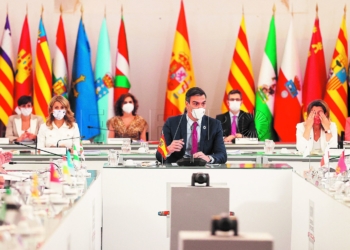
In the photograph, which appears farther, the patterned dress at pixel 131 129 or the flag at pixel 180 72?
the flag at pixel 180 72

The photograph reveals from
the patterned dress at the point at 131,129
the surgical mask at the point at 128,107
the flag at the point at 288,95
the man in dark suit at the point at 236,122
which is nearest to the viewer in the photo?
the man in dark suit at the point at 236,122

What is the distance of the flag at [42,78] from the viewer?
29.7ft

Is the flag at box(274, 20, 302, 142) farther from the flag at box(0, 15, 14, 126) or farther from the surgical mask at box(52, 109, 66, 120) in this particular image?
the flag at box(0, 15, 14, 126)

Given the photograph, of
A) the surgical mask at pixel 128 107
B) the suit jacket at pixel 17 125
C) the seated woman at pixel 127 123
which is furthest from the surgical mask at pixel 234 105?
the suit jacket at pixel 17 125

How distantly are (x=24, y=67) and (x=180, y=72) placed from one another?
2079 millimetres

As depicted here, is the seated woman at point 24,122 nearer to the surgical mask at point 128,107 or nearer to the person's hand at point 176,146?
the surgical mask at point 128,107

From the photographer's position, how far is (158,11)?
968cm

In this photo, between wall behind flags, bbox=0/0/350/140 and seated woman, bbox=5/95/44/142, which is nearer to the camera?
seated woman, bbox=5/95/44/142

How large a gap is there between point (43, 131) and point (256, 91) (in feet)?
11.7

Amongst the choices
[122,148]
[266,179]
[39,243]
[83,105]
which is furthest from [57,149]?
[39,243]

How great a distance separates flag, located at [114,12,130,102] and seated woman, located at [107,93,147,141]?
107 centimetres

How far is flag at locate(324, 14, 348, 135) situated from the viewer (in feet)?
29.5

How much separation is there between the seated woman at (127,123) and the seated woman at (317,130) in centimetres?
205

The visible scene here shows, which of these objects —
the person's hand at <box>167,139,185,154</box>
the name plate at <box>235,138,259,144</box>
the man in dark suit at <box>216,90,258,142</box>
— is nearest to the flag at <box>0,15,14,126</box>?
the man in dark suit at <box>216,90,258,142</box>
